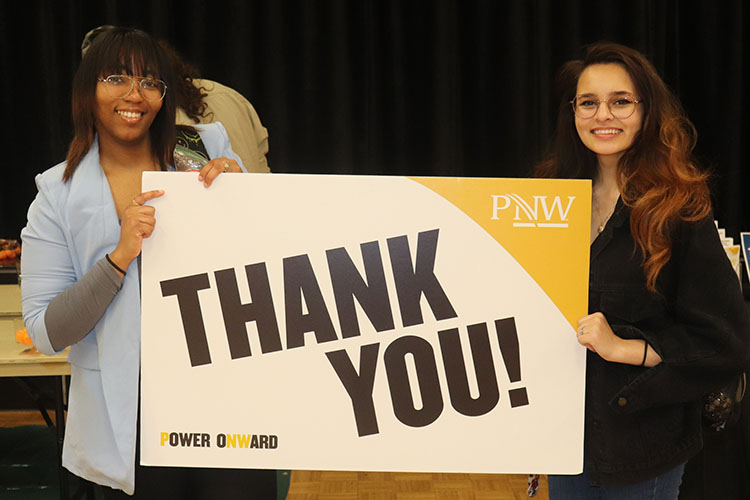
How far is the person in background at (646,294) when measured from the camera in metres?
1.27

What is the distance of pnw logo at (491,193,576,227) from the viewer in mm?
1375

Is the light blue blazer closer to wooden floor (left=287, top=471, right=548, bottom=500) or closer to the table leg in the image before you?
the table leg

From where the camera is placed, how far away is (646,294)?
4.30 ft

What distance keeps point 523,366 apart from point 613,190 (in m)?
0.39

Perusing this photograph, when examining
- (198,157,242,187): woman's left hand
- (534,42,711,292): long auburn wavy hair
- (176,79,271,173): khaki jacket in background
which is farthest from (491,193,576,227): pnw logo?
(176,79,271,173): khaki jacket in background

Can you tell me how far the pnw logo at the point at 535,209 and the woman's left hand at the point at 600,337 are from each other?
19 cm

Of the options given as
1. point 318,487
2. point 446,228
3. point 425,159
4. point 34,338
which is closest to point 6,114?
point 425,159

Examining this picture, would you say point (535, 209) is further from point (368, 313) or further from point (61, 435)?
point (61, 435)

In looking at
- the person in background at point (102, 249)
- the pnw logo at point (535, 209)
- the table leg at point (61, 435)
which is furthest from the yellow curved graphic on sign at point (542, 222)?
the table leg at point (61, 435)

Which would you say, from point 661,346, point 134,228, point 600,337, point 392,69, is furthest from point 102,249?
point 392,69

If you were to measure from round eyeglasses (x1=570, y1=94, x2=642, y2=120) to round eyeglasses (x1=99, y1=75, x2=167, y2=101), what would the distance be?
32.1 inches

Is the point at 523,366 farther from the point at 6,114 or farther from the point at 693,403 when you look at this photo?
the point at 6,114

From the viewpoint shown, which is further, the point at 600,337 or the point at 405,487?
the point at 405,487

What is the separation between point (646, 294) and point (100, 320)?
1.01m
